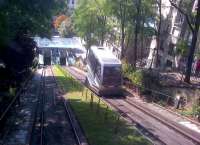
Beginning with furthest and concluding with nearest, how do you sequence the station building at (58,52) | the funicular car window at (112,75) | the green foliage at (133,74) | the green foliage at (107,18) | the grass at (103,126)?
the station building at (58,52) < the green foliage at (107,18) < the green foliage at (133,74) < the funicular car window at (112,75) < the grass at (103,126)

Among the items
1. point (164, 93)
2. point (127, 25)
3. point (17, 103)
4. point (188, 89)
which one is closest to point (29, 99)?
point (17, 103)

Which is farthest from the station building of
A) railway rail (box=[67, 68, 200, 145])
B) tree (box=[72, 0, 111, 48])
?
railway rail (box=[67, 68, 200, 145])

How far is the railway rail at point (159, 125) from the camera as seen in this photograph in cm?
2434

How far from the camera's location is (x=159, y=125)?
28.1 m

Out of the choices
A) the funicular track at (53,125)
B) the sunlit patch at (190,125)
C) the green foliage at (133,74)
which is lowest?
the sunlit patch at (190,125)

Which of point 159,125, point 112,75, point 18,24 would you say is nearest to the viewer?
point 159,125

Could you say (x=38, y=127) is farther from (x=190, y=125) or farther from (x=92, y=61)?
(x=92, y=61)

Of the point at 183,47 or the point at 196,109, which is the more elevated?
the point at 183,47

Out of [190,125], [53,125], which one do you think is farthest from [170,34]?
[53,125]

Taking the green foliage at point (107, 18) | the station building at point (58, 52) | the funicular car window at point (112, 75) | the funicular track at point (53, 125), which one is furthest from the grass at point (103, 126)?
the station building at point (58, 52)

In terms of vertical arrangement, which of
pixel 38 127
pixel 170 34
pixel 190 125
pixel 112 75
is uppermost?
pixel 170 34

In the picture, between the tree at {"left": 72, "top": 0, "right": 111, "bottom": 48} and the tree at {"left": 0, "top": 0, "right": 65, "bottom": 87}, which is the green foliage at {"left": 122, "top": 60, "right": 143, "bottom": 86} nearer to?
the tree at {"left": 0, "top": 0, "right": 65, "bottom": 87}

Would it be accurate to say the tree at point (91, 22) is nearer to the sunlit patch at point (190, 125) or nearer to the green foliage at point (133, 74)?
the green foliage at point (133, 74)

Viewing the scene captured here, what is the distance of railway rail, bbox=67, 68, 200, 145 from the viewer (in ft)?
79.9
